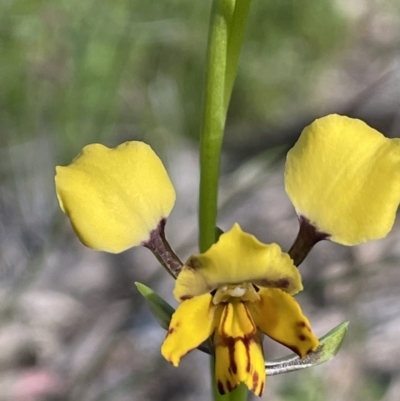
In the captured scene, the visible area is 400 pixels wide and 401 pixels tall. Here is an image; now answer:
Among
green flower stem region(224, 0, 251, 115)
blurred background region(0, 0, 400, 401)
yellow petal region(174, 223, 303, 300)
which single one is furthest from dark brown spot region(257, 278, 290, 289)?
blurred background region(0, 0, 400, 401)

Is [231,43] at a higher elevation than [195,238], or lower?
higher

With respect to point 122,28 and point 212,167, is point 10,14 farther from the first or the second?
point 212,167

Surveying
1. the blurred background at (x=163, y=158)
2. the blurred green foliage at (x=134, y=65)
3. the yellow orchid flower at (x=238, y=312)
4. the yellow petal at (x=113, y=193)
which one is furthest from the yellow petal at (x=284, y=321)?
the blurred green foliage at (x=134, y=65)

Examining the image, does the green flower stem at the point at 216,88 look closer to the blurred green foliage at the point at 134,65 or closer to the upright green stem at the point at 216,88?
the upright green stem at the point at 216,88

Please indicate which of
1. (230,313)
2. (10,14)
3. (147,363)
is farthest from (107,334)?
(230,313)

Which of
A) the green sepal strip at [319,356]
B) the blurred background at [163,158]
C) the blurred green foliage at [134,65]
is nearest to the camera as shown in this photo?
the green sepal strip at [319,356]

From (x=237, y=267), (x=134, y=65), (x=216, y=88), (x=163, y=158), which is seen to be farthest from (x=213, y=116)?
(x=134, y=65)
